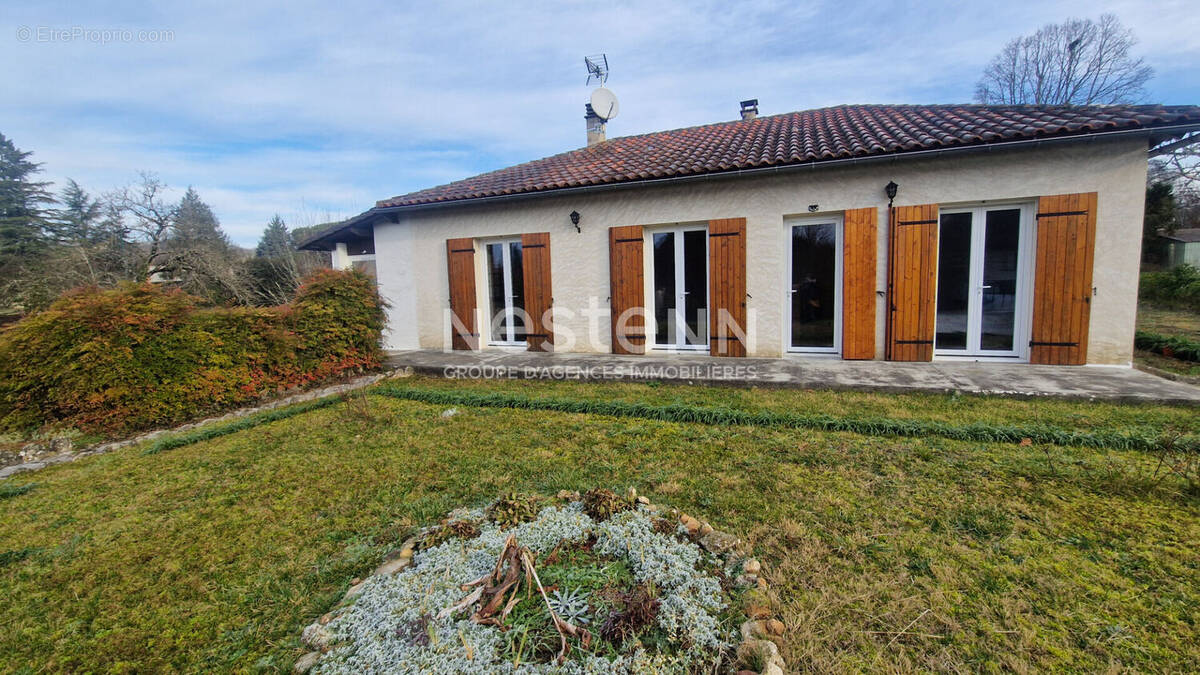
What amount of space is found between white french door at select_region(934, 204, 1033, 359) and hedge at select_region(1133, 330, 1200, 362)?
2.31 metres

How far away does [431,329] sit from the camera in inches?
374

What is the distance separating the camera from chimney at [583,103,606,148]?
11.1 m

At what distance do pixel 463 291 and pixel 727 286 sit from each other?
5.07 m

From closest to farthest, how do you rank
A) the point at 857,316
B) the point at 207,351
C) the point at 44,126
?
1. the point at 207,351
2. the point at 857,316
3. the point at 44,126

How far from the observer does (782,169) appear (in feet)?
21.6

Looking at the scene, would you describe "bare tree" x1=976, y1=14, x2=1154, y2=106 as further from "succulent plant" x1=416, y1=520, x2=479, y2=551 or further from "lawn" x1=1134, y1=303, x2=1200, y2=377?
"succulent plant" x1=416, y1=520, x2=479, y2=551

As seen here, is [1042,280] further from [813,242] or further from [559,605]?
[559,605]

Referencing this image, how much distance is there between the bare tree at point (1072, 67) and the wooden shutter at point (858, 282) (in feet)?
69.9

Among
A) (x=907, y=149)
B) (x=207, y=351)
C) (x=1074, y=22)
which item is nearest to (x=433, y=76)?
(x=207, y=351)

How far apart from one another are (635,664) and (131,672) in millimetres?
2049

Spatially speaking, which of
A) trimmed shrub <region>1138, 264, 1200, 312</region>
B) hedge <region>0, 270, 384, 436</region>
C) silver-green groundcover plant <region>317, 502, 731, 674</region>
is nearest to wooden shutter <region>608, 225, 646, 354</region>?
hedge <region>0, 270, 384, 436</region>

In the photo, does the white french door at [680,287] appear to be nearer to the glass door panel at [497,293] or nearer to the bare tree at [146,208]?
the glass door panel at [497,293]

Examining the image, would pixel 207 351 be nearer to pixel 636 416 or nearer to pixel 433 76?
pixel 636 416

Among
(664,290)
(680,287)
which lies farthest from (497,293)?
(680,287)
